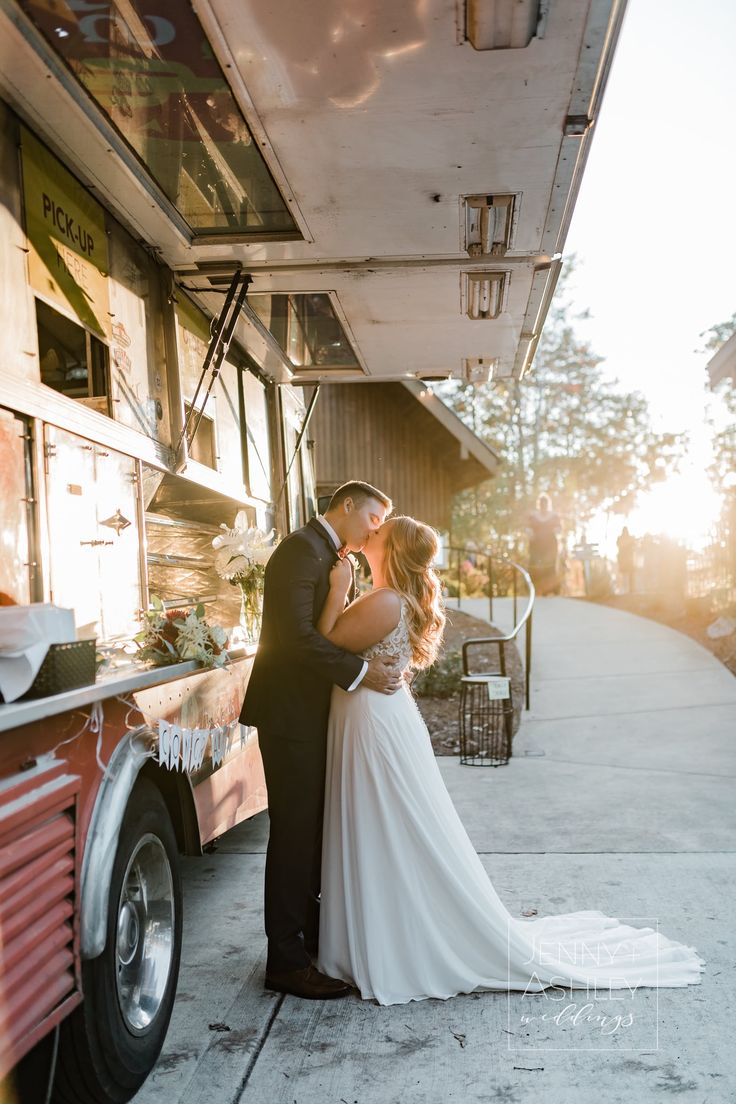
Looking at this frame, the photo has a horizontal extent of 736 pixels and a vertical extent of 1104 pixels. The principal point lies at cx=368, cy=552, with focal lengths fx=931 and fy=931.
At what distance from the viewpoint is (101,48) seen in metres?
3.03

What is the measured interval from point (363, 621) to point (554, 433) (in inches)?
1528

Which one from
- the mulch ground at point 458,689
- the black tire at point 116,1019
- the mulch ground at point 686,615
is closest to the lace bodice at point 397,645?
the black tire at point 116,1019

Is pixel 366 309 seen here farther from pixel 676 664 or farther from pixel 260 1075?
pixel 676 664

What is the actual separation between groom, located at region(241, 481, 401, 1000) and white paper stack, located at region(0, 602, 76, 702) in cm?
147

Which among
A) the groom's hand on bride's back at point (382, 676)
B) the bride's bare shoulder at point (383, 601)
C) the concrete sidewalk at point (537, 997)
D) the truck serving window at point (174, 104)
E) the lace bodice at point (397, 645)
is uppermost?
the truck serving window at point (174, 104)

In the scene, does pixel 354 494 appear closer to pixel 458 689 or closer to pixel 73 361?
pixel 73 361

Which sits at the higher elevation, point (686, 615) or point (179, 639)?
point (179, 639)

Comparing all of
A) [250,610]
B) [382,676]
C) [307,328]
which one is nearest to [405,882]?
[382,676]

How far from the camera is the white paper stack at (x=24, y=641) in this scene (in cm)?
221

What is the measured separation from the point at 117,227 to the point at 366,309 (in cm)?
172

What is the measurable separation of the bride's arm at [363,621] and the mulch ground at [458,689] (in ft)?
9.90

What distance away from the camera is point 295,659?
150 inches

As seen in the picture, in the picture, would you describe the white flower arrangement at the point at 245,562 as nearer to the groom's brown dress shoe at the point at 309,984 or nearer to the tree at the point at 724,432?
the groom's brown dress shoe at the point at 309,984

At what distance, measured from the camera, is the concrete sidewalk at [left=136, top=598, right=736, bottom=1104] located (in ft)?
9.87
